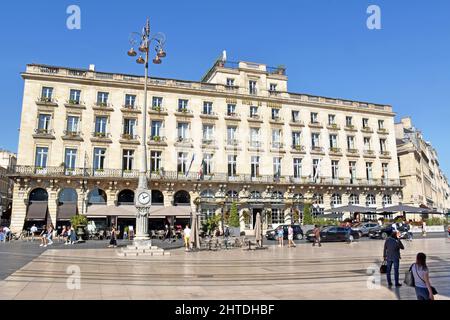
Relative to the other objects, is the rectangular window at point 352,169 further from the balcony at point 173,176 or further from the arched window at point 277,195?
the arched window at point 277,195

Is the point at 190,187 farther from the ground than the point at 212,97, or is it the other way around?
the point at 212,97

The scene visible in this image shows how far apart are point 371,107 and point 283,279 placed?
139ft

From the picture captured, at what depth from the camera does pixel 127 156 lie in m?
36.7

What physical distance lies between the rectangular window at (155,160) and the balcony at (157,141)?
2.79 feet

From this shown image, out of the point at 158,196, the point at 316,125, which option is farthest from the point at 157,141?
the point at 316,125

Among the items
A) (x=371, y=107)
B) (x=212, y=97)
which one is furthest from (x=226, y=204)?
(x=371, y=107)

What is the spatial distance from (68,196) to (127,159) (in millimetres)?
6538

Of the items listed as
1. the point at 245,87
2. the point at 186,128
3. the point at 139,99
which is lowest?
the point at 186,128

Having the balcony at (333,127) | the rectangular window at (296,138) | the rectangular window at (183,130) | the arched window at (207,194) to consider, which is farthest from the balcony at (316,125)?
the rectangular window at (183,130)

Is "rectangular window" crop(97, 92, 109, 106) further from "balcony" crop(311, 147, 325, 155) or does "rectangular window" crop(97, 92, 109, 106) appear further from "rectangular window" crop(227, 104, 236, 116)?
"balcony" crop(311, 147, 325, 155)

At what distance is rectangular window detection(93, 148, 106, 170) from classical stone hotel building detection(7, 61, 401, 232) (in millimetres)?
138
